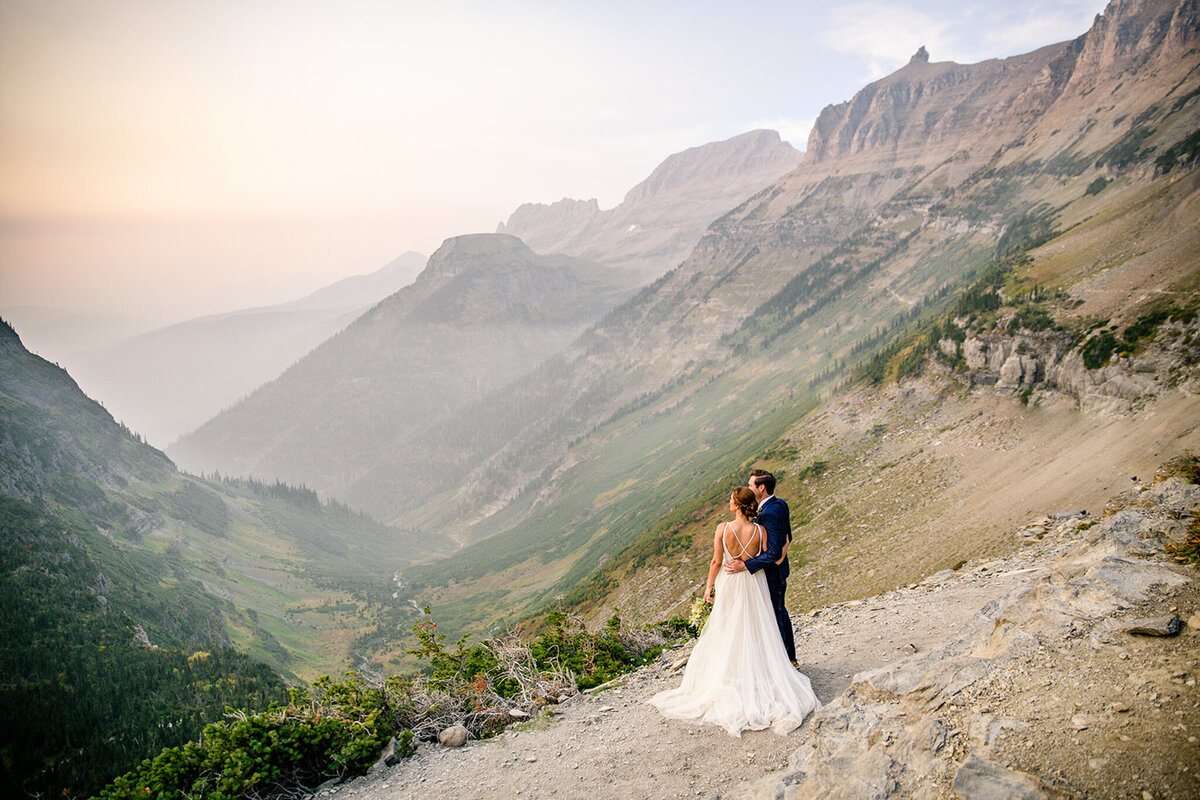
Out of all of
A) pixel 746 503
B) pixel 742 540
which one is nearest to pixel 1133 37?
pixel 746 503

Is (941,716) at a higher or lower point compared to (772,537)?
lower

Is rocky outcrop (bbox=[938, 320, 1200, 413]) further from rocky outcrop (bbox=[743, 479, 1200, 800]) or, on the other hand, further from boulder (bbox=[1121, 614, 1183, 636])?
boulder (bbox=[1121, 614, 1183, 636])

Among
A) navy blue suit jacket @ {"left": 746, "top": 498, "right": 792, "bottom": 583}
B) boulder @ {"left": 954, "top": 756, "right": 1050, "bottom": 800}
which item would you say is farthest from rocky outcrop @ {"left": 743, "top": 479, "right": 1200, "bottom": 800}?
navy blue suit jacket @ {"left": 746, "top": 498, "right": 792, "bottom": 583}

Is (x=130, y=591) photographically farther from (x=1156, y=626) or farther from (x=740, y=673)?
(x=1156, y=626)

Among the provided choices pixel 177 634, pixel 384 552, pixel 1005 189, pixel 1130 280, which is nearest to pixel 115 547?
pixel 177 634

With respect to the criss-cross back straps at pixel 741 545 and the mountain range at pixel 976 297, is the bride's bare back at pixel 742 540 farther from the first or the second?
the mountain range at pixel 976 297

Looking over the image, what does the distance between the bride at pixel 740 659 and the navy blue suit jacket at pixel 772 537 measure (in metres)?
0.18

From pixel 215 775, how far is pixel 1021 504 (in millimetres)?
Result: 34343

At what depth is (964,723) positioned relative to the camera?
6.70 meters

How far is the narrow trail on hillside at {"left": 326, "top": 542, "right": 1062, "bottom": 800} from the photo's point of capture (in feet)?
A: 29.0

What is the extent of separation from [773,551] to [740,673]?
7.64 feet

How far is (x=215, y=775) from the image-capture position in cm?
1021

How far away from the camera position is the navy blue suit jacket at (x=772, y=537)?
34.0ft

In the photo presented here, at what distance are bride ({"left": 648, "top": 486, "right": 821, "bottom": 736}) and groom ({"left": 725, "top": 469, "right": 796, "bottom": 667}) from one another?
0.19 meters
